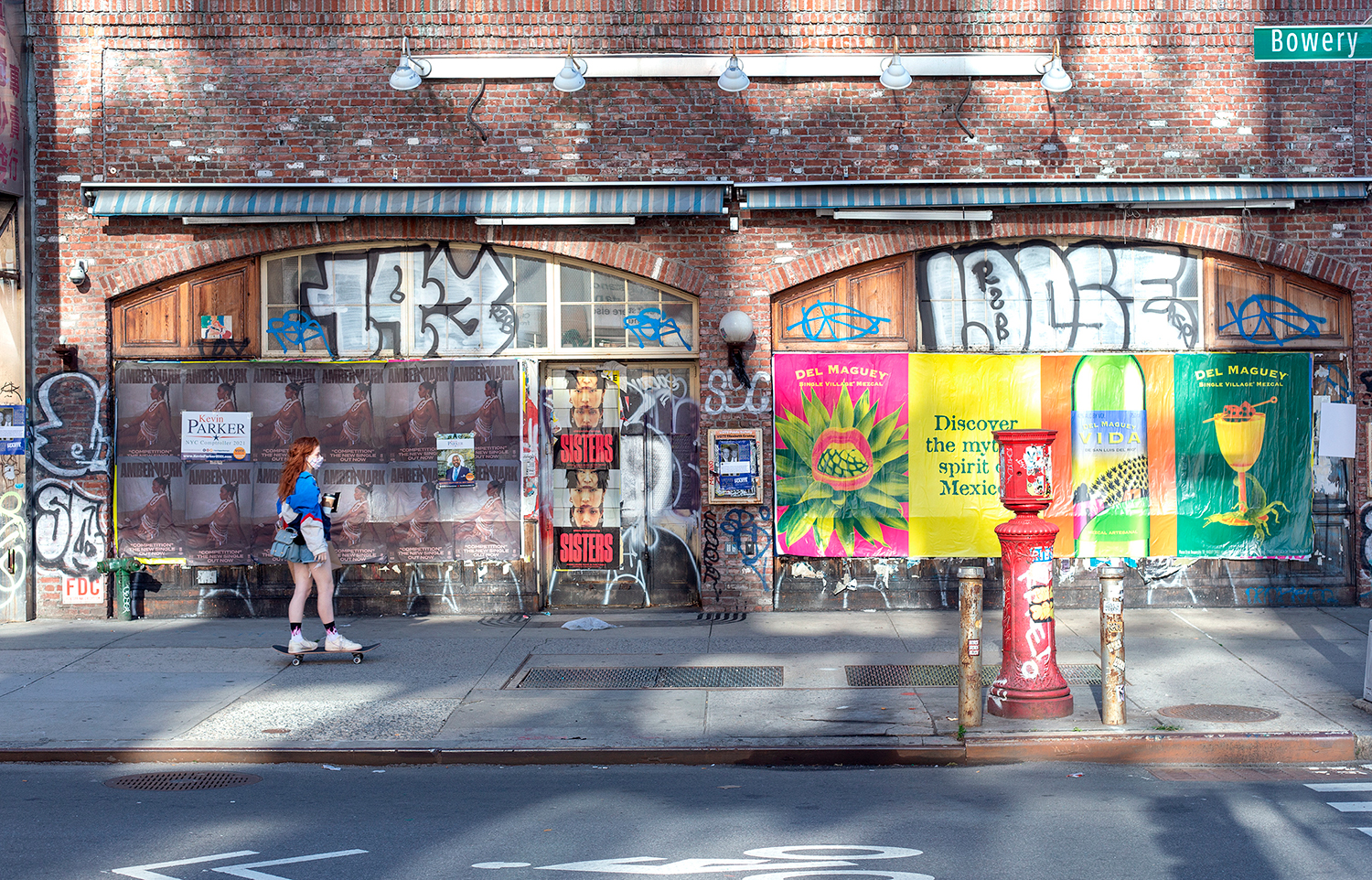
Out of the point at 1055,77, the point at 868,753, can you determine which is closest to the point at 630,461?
the point at 868,753

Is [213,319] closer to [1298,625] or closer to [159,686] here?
[159,686]

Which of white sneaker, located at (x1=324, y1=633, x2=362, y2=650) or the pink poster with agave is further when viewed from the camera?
the pink poster with agave

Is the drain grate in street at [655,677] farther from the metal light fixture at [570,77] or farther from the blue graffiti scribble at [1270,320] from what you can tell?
the blue graffiti scribble at [1270,320]

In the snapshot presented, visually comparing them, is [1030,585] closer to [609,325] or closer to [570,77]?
[609,325]

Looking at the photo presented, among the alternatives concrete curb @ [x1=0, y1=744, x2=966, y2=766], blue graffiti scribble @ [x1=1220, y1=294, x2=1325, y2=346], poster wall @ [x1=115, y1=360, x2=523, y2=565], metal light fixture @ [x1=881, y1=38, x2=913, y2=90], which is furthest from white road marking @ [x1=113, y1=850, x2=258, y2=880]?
blue graffiti scribble @ [x1=1220, y1=294, x2=1325, y2=346]

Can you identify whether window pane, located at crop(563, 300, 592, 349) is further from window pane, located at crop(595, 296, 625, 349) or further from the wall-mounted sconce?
the wall-mounted sconce

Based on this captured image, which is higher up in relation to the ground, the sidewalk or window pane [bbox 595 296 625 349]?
window pane [bbox 595 296 625 349]

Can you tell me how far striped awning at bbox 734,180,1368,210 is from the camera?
11.2m

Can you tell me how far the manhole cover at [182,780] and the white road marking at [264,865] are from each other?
1.59 meters

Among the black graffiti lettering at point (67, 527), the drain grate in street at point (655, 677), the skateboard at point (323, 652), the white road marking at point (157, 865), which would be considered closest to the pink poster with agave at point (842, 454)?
the drain grate in street at point (655, 677)

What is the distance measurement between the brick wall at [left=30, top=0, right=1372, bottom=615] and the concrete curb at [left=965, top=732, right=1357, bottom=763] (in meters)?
4.78

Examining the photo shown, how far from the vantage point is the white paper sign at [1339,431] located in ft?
37.7

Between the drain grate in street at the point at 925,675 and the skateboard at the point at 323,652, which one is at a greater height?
the skateboard at the point at 323,652

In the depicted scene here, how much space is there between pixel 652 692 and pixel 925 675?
2080 millimetres
